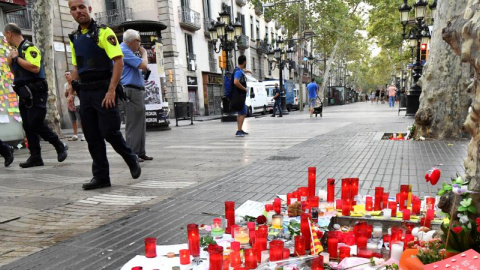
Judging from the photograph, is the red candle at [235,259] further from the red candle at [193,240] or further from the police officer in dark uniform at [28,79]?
the police officer in dark uniform at [28,79]

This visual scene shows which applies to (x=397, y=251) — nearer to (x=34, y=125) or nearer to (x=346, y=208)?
(x=346, y=208)

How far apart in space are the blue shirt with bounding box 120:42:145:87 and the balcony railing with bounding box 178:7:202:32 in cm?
2065

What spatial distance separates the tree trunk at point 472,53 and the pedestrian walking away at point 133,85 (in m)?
4.58

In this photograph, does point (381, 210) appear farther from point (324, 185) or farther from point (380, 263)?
point (324, 185)

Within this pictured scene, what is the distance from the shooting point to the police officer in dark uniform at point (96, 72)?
3.96 meters

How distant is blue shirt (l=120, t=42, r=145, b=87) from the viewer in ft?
18.4

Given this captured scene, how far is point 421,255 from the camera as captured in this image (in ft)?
5.85

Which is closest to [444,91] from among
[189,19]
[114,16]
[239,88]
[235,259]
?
[239,88]

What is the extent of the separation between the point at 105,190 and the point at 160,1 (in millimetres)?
22275

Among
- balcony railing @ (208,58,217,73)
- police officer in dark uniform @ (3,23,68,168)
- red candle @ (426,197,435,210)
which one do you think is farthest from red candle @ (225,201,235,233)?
balcony railing @ (208,58,217,73)

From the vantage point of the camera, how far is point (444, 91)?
7.62 meters

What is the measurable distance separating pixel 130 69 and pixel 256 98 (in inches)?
775

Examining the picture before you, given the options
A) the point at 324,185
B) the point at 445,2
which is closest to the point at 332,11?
the point at 445,2

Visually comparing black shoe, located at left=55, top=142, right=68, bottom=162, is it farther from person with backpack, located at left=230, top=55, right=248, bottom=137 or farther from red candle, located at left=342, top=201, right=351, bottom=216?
red candle, located at left=342, top=201, right=351, bottom=216
